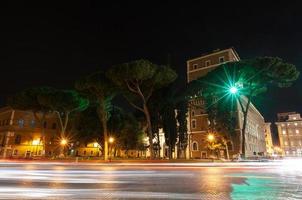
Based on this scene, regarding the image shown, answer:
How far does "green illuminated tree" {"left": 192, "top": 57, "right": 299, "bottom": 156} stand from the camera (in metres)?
32.0

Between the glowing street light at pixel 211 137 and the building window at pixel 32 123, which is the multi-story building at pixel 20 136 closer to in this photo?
the building window at pixel 32 123

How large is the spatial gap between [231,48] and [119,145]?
27.8 metres

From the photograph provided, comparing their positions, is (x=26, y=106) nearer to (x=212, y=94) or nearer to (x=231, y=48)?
(x=212, y=94)

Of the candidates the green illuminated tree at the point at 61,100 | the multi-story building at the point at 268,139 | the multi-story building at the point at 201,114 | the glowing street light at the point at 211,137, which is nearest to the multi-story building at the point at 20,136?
the green illuminated tree at the point at 61,100

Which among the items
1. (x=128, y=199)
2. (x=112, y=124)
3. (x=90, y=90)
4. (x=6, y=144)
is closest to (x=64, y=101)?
(x=90, y=90)

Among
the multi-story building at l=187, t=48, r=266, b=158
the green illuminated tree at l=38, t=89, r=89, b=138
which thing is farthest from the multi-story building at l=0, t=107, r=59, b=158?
the multi-story building at l=187, t=48, r=266, b=158

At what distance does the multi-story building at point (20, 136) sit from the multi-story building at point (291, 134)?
75582 millimetres

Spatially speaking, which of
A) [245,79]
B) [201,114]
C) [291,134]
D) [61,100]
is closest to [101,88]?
[61,100]

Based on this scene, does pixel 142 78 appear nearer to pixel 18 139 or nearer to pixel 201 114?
pixel 201 114

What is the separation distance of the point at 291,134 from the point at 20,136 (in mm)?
84062

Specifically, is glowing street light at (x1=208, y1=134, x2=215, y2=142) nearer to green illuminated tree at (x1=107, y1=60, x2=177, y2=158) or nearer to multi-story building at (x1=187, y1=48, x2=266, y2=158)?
green illuminated tree at (x1=107, y1=60, x2=177, y2=158)

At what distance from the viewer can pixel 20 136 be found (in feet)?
174

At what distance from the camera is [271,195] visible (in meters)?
6.48

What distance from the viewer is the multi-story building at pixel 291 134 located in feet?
289
